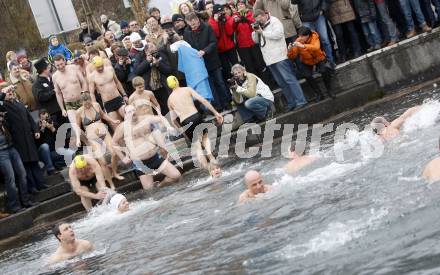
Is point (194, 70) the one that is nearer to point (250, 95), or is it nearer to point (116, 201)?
point (250, 95)

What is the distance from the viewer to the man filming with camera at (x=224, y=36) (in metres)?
16.9

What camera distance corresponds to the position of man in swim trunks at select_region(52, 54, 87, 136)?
53.5 ft

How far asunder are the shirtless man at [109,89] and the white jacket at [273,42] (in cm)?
290

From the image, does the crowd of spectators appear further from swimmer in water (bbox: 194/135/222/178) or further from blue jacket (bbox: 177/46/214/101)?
swimmer in water (bbox: 194/135/222/178)

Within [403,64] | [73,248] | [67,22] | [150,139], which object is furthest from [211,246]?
[67,22]

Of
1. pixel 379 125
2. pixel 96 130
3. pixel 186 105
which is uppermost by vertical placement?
pixel 96 130

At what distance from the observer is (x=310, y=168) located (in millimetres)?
12695

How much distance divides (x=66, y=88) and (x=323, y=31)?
5.28 metres

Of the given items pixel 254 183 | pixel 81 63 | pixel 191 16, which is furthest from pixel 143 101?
pixel 254 183

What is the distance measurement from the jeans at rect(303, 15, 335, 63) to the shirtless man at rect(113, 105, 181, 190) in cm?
362

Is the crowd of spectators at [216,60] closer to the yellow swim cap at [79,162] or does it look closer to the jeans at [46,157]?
the jeans at [46,157]

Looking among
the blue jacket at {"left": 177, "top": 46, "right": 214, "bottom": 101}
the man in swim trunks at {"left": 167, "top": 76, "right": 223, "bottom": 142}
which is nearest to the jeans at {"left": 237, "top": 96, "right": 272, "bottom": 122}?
the blue jacket at {"left": 177, "top": 46, "right": 214, "bottom": 101}

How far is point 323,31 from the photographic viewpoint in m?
16.8

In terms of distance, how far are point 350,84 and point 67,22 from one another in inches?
394
